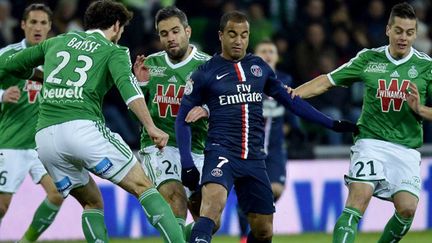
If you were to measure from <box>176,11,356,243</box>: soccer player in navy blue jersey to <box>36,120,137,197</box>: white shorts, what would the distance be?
1.80 feet

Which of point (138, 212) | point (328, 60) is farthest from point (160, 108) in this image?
point (328, 60)

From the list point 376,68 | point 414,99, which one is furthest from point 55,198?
point 414,99

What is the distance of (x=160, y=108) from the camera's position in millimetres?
10391

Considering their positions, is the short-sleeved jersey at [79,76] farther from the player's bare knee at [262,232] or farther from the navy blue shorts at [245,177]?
the player's bare knee at [262,232]

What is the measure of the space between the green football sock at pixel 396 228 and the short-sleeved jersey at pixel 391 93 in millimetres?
683

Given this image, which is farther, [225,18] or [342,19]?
[342,19]

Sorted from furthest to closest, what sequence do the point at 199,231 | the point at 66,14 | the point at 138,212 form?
the point at 66,14
the point at 138,212
the point at 199,231

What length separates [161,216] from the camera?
907 cm

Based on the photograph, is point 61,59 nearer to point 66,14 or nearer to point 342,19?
point 66,14

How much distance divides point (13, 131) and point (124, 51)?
2760 mm

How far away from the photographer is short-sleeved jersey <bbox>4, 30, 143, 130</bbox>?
924 centimetres

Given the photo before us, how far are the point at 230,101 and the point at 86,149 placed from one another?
1.30 m

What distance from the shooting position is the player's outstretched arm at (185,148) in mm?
9320

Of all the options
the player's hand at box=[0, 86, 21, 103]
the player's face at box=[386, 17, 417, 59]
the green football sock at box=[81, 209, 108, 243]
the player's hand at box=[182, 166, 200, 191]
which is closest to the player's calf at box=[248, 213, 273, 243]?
the player's hand at box=[182, 166, 200, 191]
